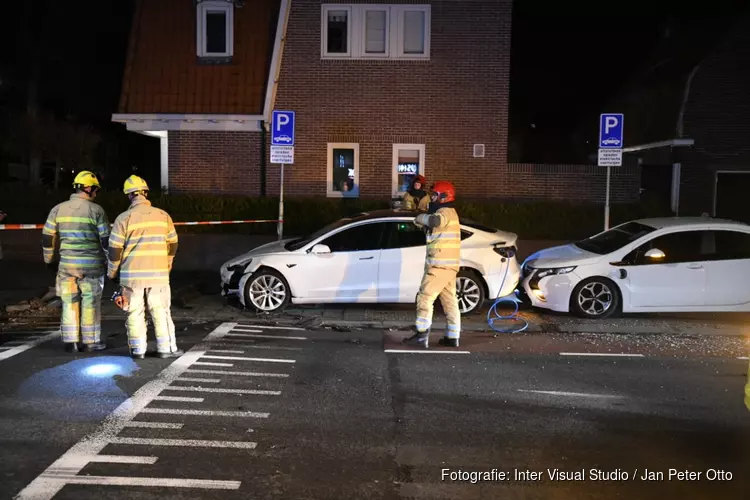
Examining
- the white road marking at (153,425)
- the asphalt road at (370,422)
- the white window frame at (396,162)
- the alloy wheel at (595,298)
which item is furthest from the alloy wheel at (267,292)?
the white window frame at (396,162)

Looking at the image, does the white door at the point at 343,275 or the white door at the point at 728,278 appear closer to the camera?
the white door at the point at 728,278

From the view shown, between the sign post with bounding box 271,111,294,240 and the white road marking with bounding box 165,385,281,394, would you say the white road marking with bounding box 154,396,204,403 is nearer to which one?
the white road marking with bounding box 165,385,281,394

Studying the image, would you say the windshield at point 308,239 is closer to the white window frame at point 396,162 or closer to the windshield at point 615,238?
the windshield at point 615,238

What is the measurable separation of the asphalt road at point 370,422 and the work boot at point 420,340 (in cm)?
22

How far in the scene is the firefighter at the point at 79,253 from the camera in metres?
7.43

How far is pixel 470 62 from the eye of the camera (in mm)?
16688

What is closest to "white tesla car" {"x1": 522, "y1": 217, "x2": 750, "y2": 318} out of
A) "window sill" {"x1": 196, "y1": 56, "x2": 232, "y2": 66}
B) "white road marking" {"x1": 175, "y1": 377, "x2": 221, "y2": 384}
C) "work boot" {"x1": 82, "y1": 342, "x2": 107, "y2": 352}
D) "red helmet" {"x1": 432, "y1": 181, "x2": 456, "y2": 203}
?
"red helmet" {"x1": 432, "y1": 181, "x2": 456, "y2": 203}

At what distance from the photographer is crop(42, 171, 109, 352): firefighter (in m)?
7.43

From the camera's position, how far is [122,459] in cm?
477

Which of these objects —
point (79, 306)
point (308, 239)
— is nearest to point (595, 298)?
point (308, 239)

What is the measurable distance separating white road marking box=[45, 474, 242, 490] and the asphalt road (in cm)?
1

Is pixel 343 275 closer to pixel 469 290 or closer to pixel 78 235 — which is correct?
pixel 469 290

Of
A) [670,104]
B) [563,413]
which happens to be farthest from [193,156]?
[563,413]

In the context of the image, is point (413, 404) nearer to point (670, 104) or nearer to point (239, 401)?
point (239, 401)
